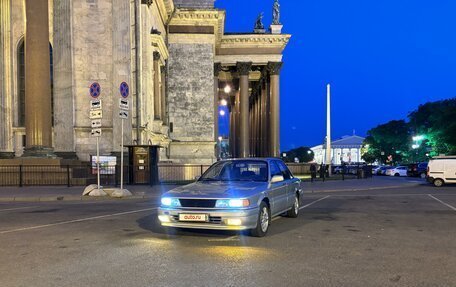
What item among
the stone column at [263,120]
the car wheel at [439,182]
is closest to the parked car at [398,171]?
the stone column at [263,120]

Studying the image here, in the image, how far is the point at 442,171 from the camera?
26953 millimetres

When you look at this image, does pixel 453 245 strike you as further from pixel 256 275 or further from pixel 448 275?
pixel 256 275

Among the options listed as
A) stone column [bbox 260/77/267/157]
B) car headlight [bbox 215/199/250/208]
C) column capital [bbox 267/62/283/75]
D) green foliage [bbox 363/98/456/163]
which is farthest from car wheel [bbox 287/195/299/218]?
green foliage [bbox 363/98/456/163]

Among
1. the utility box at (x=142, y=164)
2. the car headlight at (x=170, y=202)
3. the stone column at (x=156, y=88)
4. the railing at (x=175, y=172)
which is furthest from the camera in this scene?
the stone column at (x=156, y=88)

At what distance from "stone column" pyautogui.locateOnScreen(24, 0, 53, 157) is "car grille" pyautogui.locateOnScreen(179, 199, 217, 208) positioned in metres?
17.1

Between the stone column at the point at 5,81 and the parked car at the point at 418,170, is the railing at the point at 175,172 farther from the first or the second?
the parked car at the point at 418,170

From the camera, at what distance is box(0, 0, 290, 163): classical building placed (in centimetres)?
2305

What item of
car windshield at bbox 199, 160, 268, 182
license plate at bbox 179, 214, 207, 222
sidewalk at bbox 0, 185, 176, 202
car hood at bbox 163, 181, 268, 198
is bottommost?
sidewalk at bbox 0, 185, 176, 202

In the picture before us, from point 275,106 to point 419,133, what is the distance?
1531 inches

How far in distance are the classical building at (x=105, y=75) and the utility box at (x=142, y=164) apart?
3674 mm

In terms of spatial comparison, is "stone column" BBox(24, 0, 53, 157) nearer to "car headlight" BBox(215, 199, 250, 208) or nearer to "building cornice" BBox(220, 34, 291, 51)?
"car headlight" BBox(215, 199, 250, 208)

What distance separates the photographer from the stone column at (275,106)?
49031 millimetres

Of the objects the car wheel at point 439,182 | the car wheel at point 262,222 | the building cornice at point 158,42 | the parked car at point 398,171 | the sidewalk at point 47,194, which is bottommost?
the parked car at point 398,171

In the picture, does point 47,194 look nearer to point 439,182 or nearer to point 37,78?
point 37,78
